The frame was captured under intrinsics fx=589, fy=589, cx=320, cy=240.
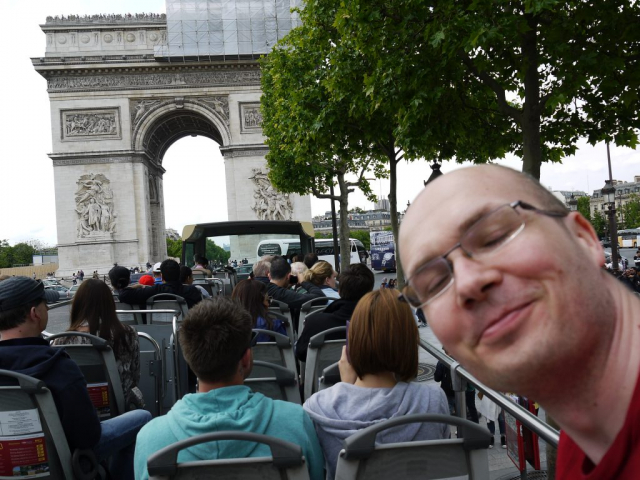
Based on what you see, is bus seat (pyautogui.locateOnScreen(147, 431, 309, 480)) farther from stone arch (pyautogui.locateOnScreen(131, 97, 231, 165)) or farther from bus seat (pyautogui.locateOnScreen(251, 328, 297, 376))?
stone arch (pyautogui.locateOnScreen(131, 97, 231, 165))

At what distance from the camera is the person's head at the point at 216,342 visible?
7.71 ft

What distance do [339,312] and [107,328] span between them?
1.68 m

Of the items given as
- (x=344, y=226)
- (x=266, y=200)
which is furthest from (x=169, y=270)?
(x=266, y=200)

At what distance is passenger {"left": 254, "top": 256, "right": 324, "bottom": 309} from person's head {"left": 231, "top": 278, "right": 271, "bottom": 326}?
56.5 inches

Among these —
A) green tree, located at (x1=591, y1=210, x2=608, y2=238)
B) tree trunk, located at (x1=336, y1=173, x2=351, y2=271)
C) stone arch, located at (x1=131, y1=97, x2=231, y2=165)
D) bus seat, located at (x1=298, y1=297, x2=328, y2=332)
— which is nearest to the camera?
bus seat, located at (x1=298, y1=297, x2=328, y2=332)

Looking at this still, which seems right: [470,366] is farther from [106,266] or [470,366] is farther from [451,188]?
[106,266]

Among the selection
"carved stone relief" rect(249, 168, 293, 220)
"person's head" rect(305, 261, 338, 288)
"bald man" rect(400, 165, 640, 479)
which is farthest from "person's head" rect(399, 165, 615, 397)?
"carved stone relief" rect(249, 168, 293, 220)

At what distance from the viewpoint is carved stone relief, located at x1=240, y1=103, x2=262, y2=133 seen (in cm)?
3650

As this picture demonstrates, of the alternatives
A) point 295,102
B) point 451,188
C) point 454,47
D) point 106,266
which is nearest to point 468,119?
point 454,47

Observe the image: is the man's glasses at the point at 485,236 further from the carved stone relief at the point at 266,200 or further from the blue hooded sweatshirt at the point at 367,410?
the carved stone relief at the point at 266,200

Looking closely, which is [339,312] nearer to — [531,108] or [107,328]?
[107,328]

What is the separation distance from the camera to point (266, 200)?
1401 inches

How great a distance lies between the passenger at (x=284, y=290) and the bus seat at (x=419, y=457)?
4.34 metres

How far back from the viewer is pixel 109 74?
36062 millimetres
